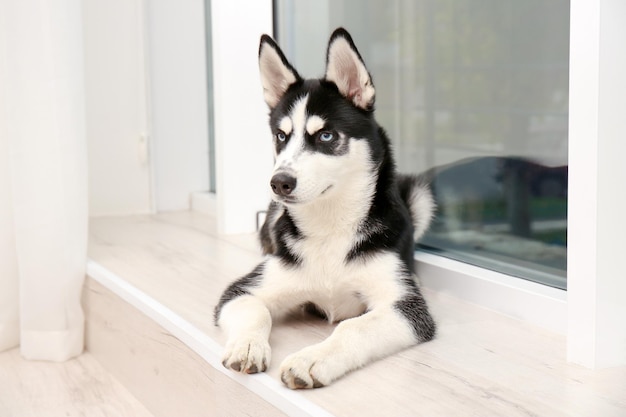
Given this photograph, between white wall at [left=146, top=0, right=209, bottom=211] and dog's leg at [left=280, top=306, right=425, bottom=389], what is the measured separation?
194 cm

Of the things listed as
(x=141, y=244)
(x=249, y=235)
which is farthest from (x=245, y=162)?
(x=141, y=244)

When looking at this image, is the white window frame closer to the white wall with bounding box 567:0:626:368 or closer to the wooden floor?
the white wall with bounding box 567:0:626:368

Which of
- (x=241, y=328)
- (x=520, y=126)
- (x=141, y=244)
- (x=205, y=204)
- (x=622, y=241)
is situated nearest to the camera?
(x=622, y=241)

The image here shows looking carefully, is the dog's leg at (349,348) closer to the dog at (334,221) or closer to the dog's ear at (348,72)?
the dog at (334,221)

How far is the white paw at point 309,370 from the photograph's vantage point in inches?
46.4

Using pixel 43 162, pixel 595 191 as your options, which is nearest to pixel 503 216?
pixel 595 191

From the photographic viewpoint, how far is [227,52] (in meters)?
2.53

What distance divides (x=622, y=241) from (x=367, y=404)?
492mm

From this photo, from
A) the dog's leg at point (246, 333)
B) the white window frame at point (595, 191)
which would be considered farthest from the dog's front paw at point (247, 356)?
the white window frame at point (595, 191)

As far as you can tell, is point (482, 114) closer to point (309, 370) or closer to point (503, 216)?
point (503, 216)

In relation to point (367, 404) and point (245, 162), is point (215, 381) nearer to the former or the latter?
point (367, 404)

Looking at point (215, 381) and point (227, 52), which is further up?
point (227, 52)

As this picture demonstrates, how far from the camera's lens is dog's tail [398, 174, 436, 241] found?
187cm

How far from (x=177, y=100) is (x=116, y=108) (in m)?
0.25
